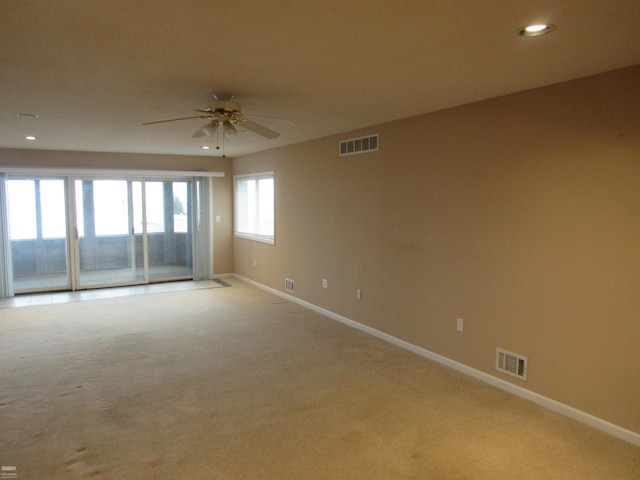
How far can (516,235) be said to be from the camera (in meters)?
3.43

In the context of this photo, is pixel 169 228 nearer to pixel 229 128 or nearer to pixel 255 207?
pixel 255 207

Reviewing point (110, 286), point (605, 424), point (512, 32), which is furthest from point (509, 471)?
point (110, 286)

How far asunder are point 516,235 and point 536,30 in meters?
1.72

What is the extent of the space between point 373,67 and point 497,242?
184cm

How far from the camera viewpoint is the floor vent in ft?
22.0

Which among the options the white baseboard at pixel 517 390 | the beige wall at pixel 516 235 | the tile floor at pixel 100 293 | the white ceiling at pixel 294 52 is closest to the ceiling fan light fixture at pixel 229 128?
the white ceiling at pixel 294 52

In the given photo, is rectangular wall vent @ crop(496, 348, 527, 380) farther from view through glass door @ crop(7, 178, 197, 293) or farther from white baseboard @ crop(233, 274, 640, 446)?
view through glass door @ crop(7, 178, 197, 293)

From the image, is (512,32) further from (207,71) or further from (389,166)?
(389,166)

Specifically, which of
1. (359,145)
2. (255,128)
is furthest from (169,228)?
(255,128)

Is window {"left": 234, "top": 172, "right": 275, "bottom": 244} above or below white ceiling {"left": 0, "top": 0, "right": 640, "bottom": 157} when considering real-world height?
below

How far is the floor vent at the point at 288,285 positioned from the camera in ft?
22.0

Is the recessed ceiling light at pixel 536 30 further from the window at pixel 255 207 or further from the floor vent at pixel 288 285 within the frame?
the window at pixel 255 207

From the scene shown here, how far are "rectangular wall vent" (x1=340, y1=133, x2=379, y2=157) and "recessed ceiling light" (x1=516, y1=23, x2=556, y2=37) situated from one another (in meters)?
2.66

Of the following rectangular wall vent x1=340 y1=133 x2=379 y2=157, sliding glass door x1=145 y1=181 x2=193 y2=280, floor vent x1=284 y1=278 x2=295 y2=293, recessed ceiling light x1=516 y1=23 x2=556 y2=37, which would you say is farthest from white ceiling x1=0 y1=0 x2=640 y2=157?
sliding glass door x1=145 y1=181 x2=193 y2=280
